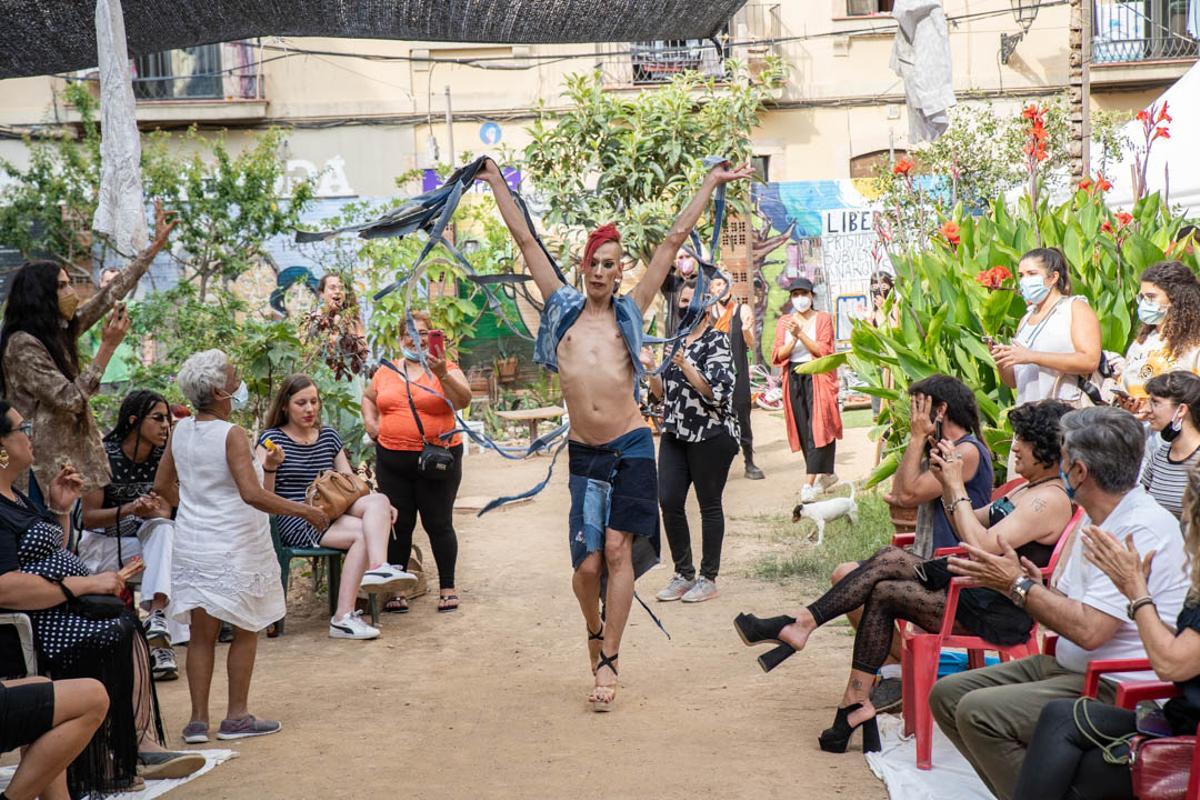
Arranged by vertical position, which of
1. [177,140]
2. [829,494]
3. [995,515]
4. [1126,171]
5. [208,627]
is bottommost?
[829,494]

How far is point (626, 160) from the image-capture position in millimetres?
13523

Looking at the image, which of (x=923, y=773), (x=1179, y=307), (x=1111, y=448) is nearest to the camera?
(x=1111, y=448)

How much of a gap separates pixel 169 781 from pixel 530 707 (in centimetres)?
146

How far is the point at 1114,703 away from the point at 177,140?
19.2m

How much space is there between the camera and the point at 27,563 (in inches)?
159

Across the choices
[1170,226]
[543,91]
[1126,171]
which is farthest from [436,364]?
[543,91]

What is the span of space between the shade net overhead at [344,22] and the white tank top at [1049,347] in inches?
80.3

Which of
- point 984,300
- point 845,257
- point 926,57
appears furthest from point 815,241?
point 984,300

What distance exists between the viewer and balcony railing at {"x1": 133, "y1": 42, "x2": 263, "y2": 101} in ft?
→ 66.0

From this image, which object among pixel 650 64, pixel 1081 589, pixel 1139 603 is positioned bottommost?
pixel 1081 589

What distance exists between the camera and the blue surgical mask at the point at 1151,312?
570 centimetres

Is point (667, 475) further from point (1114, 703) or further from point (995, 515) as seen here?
point (1114, 703)

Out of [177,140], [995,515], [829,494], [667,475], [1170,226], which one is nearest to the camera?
[995,515]

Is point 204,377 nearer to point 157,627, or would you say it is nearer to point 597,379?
point 597,379
